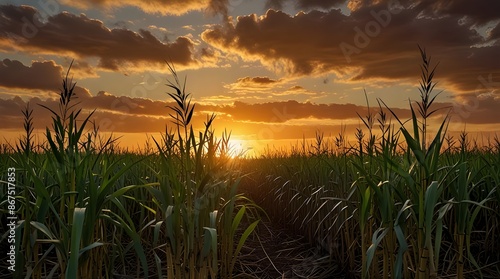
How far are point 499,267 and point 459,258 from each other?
1540mm

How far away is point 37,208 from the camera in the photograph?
2.96 meters

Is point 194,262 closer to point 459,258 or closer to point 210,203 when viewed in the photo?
point 210,203

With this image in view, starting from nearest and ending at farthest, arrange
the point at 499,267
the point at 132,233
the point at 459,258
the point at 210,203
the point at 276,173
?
the point at 132,233, the point at 459,258, the point at 210,203, the point at 499,267, the point at 276,173

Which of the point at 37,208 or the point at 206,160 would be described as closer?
the point at 37,208

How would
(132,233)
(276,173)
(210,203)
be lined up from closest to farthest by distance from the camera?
(132,233) < (210,203) < (276,173)

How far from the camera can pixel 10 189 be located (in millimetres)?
3729

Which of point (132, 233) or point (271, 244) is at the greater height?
point (132, 233)

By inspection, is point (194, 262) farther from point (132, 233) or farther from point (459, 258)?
point (459, 258)

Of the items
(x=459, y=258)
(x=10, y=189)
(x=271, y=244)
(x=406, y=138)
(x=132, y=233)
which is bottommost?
(x=271, y=244)

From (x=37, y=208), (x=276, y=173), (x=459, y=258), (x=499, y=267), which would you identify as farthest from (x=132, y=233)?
(x=276, y=173)

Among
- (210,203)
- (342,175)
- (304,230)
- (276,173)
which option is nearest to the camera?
(210,203)

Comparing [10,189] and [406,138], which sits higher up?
[406,138]

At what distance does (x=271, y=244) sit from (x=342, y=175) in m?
2.23

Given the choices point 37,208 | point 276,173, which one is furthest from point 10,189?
point 276,173
